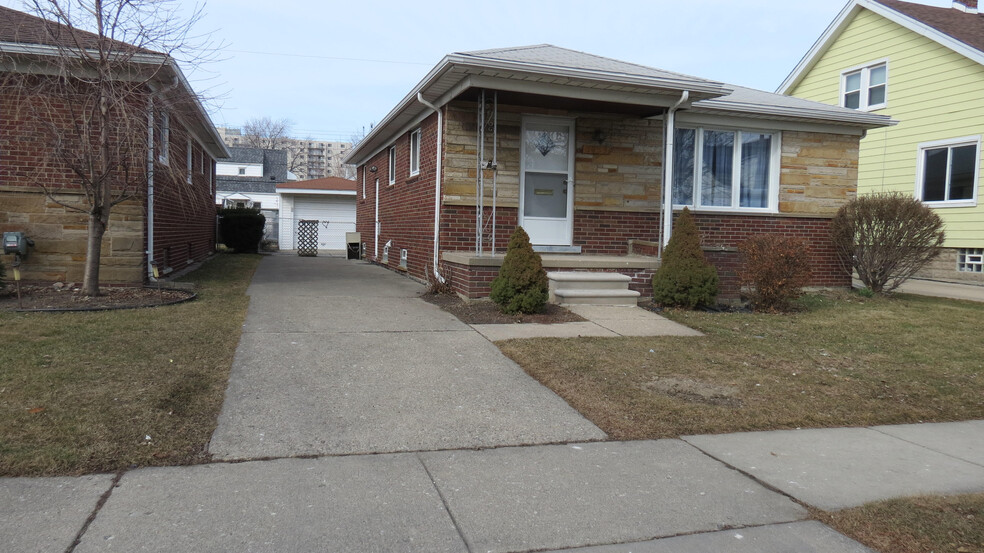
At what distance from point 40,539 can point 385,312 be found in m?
5.70

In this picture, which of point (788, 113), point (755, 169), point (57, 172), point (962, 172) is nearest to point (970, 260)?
point (962, 172)

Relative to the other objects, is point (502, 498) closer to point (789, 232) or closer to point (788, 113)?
point (788, 113)

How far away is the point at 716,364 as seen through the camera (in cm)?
625

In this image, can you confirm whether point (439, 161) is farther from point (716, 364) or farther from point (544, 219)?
point (716, 364)

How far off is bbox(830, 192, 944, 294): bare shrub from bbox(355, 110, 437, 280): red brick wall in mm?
7403

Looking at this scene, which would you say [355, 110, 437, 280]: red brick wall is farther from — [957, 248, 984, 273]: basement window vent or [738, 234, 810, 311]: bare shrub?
[957, 248, 984, 273]: basement window vent

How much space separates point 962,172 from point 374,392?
53.5ft

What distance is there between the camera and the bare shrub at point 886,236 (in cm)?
1072

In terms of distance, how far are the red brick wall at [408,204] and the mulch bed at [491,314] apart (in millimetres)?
2125

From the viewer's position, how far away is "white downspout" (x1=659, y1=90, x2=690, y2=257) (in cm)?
1000

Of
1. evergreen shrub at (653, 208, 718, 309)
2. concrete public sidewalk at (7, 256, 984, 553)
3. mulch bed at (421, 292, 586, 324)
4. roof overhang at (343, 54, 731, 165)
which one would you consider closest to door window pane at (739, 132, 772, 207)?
roof overhang at (343, 54, 731, 165)

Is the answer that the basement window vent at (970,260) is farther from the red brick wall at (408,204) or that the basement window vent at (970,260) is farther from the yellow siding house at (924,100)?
the red brick wall at (408,204)

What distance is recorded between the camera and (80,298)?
8180 millimetres

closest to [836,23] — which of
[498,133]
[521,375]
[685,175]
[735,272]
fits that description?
[685,175]
